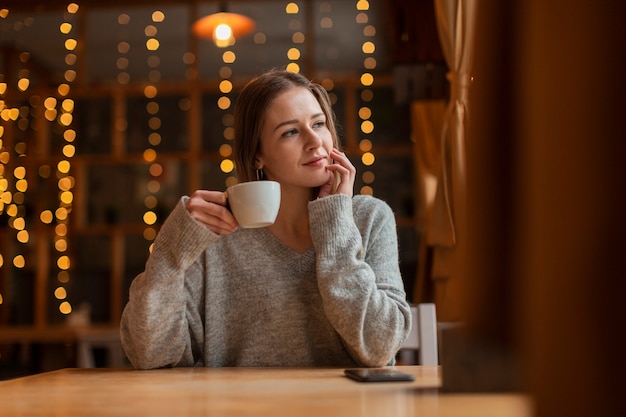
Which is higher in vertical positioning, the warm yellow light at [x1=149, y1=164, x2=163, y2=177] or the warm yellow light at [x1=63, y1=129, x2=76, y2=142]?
the warm yellow light at [x1=63, y1=129, x2=76, y2=142]

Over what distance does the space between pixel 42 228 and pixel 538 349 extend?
502 cm

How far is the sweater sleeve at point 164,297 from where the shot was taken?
124 centimetres

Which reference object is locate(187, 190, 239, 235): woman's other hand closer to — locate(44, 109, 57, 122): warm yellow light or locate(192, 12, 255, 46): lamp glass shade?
locate(192, 12, 255, 46): lamp glass shade

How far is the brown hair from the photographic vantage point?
5.24ft

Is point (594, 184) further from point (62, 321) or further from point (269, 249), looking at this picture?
point (62, 321)

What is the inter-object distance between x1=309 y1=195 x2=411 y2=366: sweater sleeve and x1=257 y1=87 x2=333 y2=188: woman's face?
0.14 m

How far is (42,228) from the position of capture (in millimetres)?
4805

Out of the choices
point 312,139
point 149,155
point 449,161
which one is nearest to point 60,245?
point 149,155

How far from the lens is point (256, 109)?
1.60 metres

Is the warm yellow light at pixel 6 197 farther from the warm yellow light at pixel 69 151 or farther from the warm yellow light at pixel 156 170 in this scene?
the warm yellow light at pixel 156 170

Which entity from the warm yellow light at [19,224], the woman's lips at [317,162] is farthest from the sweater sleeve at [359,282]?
the warm yellow light at [19,224]

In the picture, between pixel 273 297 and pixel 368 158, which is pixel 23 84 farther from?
pixel 273 297

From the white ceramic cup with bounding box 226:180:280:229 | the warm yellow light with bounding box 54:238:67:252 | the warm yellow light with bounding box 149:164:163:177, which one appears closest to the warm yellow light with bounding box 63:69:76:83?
the warm yellow light with bounding box 149:164:163:177

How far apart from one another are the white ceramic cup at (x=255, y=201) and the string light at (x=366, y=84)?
3473 millimetres
